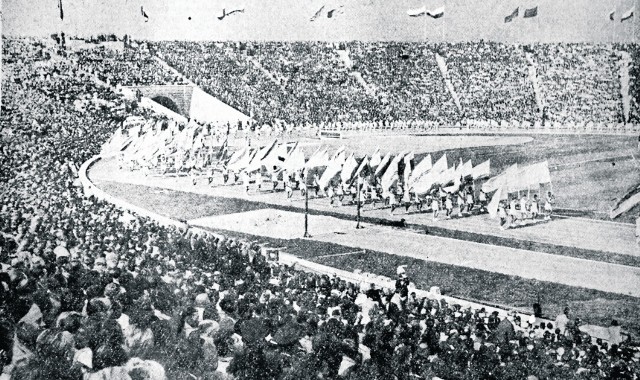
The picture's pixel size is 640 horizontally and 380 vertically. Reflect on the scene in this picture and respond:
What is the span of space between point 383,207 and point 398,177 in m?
1.06

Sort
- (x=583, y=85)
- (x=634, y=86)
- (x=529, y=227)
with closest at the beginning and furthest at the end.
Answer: (x=529, y=227), (x=634, y=86), (x=583, y=85)

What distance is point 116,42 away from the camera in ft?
149

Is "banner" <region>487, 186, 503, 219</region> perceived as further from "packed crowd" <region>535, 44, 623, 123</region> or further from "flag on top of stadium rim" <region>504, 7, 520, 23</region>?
"packed crowd" <region>535, 44, 623, 123</region>

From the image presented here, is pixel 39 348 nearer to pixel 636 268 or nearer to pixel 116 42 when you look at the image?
pixel 636 268

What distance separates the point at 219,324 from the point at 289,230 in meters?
10.1

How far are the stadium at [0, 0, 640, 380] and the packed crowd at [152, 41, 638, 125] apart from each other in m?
0.41

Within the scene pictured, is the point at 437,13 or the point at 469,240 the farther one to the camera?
the point at 437,13

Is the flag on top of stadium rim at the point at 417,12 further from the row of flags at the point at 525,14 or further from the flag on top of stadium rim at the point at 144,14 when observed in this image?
the flag on top of stadium rim at the point at 144,14

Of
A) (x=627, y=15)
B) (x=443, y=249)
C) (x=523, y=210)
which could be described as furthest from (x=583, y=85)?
(x=443, y=249)

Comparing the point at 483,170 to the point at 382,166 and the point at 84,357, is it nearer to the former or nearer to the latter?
the point at 382,166

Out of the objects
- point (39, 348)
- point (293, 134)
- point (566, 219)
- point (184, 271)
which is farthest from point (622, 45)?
point (39, 348)

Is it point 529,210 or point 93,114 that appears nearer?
point 529,210

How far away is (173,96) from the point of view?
44.0 meters

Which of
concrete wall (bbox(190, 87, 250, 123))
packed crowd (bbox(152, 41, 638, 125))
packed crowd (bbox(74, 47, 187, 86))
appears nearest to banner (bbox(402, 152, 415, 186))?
concrete wall (bbox(190, 87, 250, 123))
